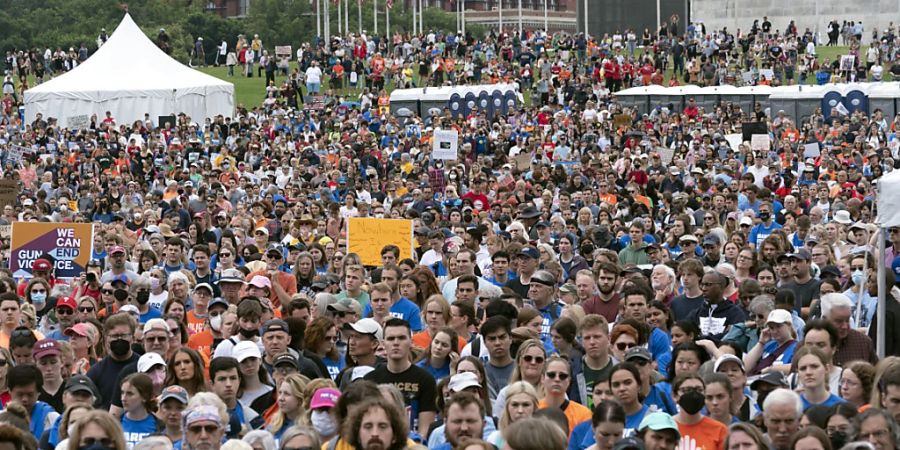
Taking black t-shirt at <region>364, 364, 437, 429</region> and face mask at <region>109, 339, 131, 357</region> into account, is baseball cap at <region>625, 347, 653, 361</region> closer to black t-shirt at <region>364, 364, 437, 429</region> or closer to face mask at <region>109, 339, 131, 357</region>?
black t-shirt at <region>364, 364, 437, 429</region>

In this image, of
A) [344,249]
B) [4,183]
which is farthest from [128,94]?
[344,249]

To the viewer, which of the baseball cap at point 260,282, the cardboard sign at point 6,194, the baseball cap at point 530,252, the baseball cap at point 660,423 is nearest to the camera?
the baseball cap at point 660,423

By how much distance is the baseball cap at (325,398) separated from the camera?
8969 millimetres

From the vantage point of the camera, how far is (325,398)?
9.00 metres

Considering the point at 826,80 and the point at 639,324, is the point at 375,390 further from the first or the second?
the point at 826,80

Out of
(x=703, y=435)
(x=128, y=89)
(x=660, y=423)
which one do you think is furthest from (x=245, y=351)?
(x=128, y=89)

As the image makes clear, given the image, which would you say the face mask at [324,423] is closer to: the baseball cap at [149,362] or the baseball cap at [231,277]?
the baseball cap at [149,362]

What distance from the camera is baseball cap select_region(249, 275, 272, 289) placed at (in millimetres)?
13891

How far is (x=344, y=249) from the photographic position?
18.6 m

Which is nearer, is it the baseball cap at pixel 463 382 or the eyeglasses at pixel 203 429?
the eyeglasses at pixel 203 429

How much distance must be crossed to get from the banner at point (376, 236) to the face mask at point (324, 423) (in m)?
8.69

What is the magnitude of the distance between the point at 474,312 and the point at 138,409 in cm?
336

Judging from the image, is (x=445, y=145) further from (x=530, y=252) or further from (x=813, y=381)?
(x=813, y=381)

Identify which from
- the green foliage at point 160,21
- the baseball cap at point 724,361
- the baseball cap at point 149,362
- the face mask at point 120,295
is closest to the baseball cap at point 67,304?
the face mask at point 120,295
